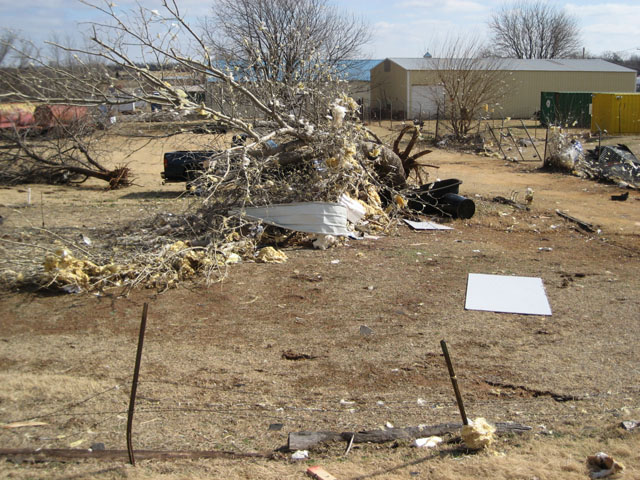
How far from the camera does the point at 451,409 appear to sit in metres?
4.01

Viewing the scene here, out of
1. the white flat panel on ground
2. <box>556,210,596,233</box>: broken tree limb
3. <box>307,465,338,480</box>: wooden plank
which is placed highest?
<box>556,210,596,233</box>: broken tree limb

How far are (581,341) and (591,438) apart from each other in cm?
167

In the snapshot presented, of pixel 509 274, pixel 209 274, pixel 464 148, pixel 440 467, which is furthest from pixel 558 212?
pixel 464 148

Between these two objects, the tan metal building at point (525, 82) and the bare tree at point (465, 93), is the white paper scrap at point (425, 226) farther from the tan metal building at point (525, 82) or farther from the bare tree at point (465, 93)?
the tan metal building at point (525, 82)

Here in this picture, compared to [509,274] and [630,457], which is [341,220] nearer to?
[509,274]

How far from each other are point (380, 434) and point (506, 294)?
3144 millimetres

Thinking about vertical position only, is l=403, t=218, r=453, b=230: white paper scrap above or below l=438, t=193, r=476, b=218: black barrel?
below

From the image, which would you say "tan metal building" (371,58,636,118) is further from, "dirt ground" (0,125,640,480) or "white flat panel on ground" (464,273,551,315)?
"white flat panel on ground" (464,273,551,315)

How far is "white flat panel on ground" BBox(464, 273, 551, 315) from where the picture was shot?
19.4 feet

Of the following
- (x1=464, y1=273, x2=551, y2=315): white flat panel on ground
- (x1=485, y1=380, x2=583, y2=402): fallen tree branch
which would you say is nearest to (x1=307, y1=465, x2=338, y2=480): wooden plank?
(x1=485, y1=380, x2=583, y2=402): fallen tree branch

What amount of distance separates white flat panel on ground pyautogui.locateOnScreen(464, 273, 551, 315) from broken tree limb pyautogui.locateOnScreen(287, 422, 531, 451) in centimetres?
233

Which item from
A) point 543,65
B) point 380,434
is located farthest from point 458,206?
point 543,65

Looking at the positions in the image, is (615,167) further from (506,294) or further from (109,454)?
(109,454)

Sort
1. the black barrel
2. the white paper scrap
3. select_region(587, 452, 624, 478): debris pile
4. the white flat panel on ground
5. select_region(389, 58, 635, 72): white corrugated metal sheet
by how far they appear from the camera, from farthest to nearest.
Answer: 1. select_region(389, 58, 635, 72): white corrugated metal sheet
2. the black barrel
3. the white paper scrap
4. the white flat panel on ground
5. select_region(587, 452, 624, 478): debris pile
